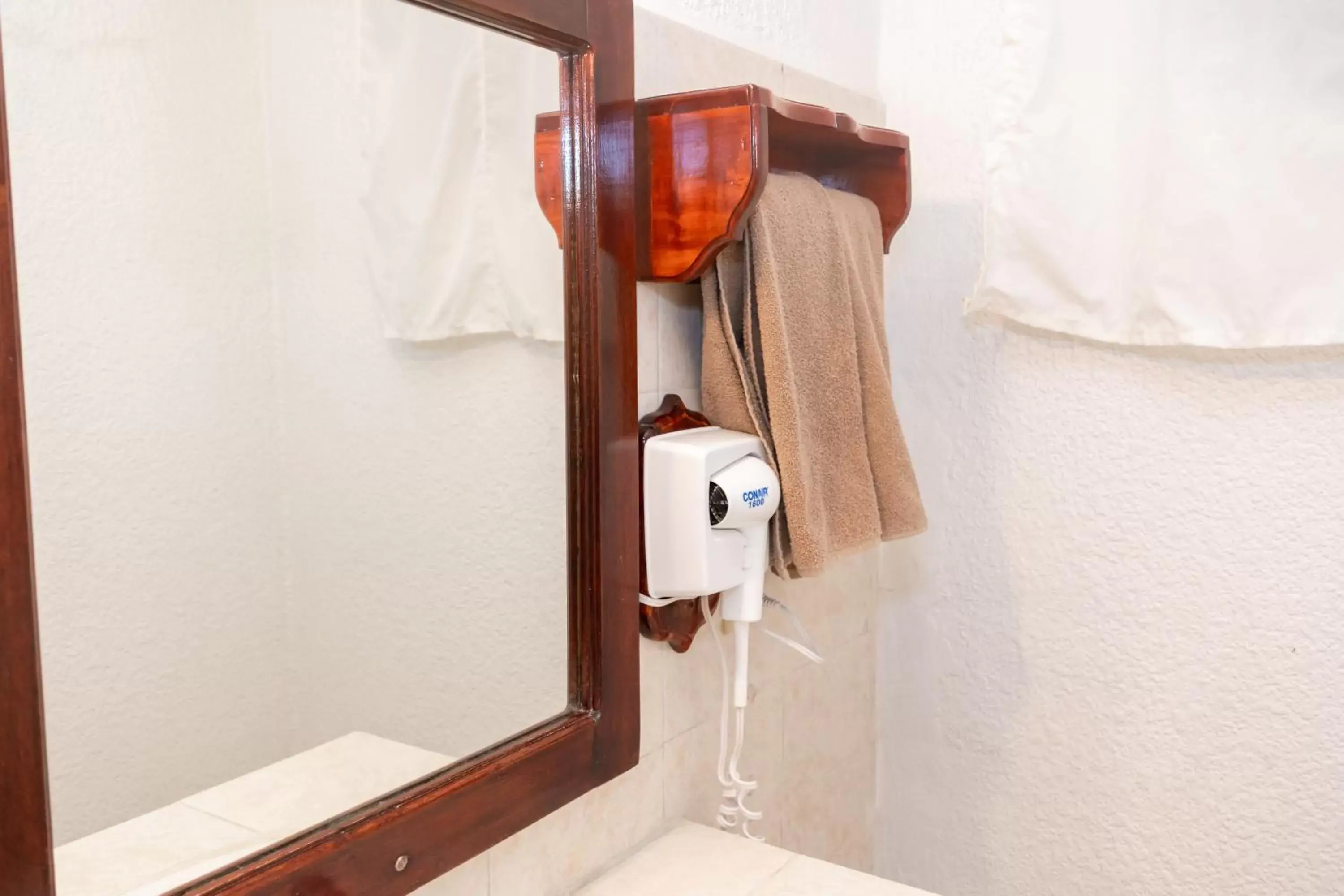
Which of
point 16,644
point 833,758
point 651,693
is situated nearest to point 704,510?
point 651,693

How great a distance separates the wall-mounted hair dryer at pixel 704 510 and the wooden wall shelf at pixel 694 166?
17 cm

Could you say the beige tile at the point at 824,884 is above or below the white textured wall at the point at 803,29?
below

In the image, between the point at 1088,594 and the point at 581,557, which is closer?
the point at 581,557

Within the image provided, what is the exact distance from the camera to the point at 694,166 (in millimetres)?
959

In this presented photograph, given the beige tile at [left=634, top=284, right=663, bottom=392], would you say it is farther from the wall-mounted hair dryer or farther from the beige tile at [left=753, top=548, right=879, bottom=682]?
the beige tile at [left=753, top=548, right=879, bottom=682]

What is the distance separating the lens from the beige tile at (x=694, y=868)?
100cm

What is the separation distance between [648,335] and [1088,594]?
0.76 m

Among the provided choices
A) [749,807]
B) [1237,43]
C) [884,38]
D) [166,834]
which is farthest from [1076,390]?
[166,834]

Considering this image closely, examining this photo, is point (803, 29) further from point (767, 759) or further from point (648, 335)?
point (767, 759)

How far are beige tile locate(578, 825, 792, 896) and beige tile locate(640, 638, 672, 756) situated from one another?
10 centimetres

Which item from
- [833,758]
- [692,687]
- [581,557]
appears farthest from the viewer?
[833,758]

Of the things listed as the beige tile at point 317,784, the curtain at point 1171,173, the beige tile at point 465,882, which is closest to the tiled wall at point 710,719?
the beige tile at point 465,882

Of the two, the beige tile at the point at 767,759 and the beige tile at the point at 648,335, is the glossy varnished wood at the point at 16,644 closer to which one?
the beige tile at the point at 648,335

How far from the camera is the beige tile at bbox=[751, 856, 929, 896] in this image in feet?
3.22
